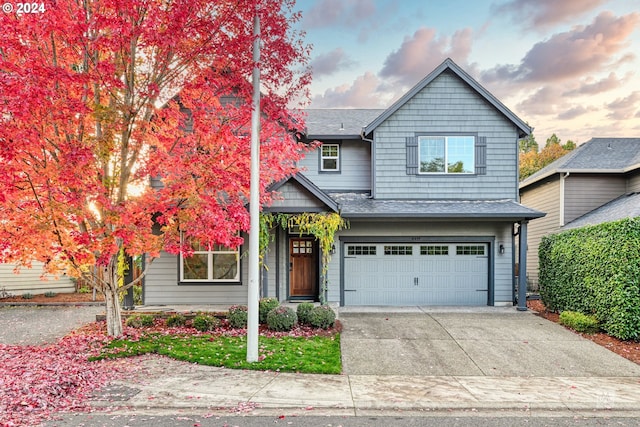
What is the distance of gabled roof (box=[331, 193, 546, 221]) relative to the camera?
11.1 metres

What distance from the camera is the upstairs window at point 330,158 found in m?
13.2

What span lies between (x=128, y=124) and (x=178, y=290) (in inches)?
230

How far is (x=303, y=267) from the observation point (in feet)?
41.1

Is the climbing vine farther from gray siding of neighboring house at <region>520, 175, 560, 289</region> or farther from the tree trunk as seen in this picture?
gray siding of neighboring house at <region>520, 175, 560, 289</region>

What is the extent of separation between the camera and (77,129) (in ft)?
25.3

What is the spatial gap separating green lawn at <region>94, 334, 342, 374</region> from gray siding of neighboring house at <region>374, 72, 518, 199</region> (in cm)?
617

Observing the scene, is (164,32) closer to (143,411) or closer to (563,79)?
(143,411)

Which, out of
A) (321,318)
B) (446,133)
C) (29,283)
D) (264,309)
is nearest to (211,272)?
(264,309)

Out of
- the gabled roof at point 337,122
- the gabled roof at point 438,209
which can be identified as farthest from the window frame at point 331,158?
the gabled roof at point 438,209

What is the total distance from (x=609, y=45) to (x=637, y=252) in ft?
32.0

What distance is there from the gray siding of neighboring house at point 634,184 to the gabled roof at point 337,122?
33.3 ft

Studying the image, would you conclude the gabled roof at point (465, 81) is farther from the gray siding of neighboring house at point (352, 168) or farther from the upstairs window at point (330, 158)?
the upstairs window at point (330, 158)

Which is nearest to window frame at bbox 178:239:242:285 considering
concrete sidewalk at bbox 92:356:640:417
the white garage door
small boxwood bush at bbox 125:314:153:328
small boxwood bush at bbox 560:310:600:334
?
small boxwood bush at bbox 125:314:153:328

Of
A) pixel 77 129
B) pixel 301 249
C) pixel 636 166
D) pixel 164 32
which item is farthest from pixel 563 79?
pixel 77 129
